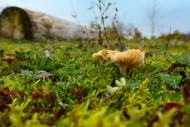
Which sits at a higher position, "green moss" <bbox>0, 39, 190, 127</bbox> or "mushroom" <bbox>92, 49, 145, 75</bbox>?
"mushroom" <bbox>92, 49, 145, 75</bbox>

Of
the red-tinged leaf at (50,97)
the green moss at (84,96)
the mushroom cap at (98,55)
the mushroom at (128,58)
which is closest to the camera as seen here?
the green moss at (84,96)

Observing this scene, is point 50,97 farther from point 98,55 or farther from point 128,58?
point 98,55

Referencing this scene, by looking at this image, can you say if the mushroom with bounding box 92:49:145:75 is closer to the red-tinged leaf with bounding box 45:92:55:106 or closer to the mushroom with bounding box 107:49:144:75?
the mushroom with bounding box 107:49:144:75

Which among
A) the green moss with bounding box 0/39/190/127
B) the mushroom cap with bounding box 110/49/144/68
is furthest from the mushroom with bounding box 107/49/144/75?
the green moss with bounding box 0/39/190/127

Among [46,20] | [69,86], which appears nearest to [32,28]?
[46,20]

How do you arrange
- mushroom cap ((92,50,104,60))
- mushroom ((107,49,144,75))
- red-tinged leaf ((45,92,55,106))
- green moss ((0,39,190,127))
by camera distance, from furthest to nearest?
mushroom cap ((92,50,104,60)), mushroom ((107,49,144,75)), red-tinged leaf ((45,92,55,106)), green moss ((0,39,190,127))

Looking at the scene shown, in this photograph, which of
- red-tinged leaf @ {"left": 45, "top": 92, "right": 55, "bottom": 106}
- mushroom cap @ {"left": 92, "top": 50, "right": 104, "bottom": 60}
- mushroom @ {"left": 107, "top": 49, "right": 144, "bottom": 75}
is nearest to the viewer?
red-tinged leaf @ {"left": 45, "top": 92, "right": 55, "bottom": 106}

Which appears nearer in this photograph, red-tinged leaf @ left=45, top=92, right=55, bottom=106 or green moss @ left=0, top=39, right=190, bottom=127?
green moss @ left=0, top=39, right=190, bottom=127

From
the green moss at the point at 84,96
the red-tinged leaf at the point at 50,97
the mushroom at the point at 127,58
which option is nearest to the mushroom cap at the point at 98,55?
the green moss at the point at 84,96

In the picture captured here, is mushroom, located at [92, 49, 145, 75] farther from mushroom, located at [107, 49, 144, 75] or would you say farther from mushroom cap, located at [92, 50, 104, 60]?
mushroom cap, located at [92, 50, 104, 60]

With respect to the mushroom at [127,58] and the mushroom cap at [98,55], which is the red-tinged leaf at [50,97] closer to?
the mushroom at [127,58]

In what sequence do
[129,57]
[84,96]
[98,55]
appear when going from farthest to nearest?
1. [98,55]
2. [129,57]
3. [84,96]

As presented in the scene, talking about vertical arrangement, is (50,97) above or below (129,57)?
below

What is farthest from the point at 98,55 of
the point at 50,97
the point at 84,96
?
the point at 50,97
